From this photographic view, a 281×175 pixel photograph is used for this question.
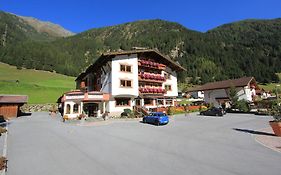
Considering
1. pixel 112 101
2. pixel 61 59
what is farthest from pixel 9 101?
pixel 61 59

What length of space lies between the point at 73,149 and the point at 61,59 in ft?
491

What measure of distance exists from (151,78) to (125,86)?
6.35 m

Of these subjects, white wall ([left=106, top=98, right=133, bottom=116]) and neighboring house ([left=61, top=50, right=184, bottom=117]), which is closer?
neighboring house ([left=61, top=50, right=184, bottom=117])

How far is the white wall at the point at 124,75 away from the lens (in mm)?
37688

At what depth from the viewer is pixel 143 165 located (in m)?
10.6

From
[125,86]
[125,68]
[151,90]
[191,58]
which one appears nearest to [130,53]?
[125,68]

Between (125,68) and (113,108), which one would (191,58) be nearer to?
(125,68)

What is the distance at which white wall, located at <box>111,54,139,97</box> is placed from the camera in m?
37.7

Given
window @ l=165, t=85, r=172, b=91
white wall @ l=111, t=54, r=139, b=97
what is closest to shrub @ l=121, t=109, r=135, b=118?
white wall @ l=111, t=54, r=139, b=97

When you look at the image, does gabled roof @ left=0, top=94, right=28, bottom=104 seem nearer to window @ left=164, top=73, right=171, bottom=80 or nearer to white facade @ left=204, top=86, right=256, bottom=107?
window @ left=164, top=73, right=171, bottom=80

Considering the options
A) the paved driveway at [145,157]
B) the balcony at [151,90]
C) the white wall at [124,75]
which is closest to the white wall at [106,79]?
the white wall at [124,75]

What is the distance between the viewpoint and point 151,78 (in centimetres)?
4238

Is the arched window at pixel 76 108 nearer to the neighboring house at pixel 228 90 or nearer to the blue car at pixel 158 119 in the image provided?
the blue car at pixel 158 119

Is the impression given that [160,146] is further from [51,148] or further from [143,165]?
[51,148]
